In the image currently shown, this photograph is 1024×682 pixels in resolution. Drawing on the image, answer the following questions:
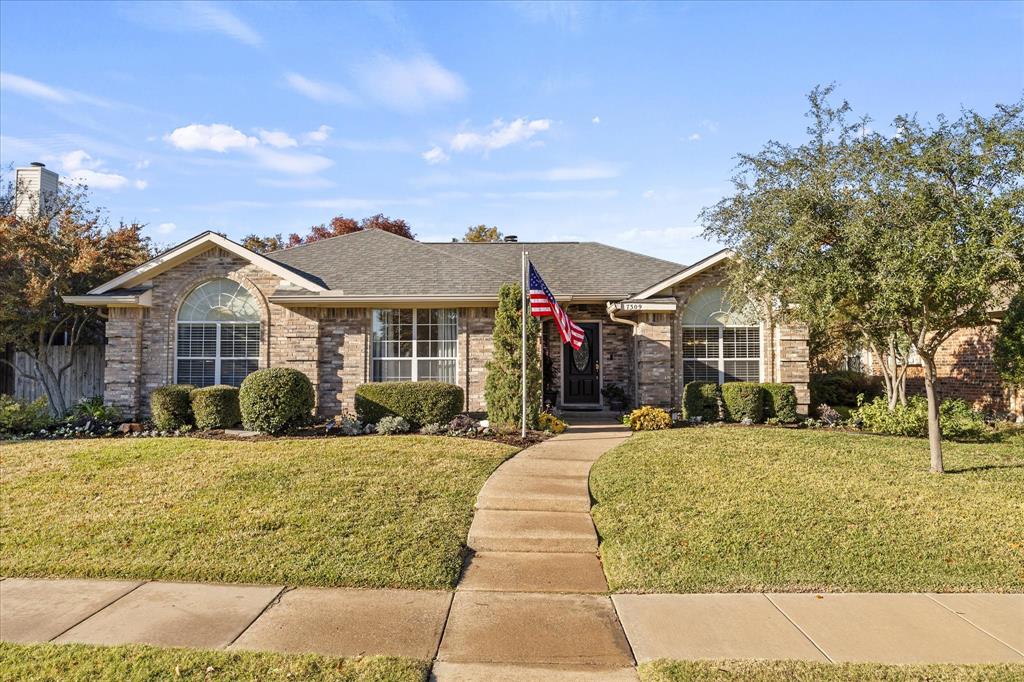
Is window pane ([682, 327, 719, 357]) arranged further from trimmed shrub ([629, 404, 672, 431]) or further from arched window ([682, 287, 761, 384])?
trimmed shrub ([629, 404, 672, 431])

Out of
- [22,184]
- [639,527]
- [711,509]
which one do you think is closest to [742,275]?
[711,509]

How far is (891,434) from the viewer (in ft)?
41.8

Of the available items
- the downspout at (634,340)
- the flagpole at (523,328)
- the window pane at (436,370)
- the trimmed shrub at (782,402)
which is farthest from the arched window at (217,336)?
the trimmed shrub at (782,402)

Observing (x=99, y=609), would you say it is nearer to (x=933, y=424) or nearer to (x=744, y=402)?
(x=933, y=424)

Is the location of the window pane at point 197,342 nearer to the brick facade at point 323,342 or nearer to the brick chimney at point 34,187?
the brick facade at point 323,342

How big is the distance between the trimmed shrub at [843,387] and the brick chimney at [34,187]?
22645 mm

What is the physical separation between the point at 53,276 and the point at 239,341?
14.5 feet

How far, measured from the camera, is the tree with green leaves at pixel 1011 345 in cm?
Result: 1280

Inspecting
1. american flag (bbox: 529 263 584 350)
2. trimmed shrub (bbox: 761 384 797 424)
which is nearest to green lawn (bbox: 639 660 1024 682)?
american flag (bbox: 529 263 584 350)

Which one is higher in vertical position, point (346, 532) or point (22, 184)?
point (22, 184)

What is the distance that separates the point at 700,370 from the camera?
15.2m

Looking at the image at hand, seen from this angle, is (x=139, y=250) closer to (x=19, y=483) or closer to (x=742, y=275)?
(x=19, y=483)

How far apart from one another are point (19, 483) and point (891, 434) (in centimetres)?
1527

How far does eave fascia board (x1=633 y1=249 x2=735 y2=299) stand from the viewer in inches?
565
